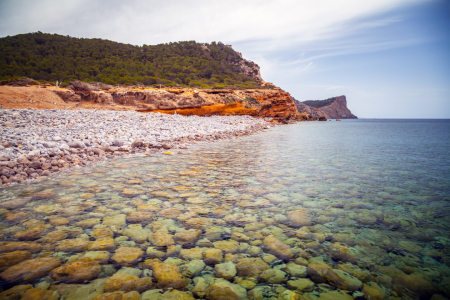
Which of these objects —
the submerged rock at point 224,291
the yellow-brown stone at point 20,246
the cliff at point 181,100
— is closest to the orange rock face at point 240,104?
the cliff at point 181,100

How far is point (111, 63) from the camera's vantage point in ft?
130

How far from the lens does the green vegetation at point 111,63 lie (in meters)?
34.2

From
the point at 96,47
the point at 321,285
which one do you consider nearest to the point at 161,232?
the point at 321,285

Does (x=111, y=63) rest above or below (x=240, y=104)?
above

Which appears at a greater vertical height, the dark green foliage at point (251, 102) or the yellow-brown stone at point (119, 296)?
the dark green foliage at point (251, 102)

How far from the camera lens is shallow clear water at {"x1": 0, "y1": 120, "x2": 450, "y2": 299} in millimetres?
2229

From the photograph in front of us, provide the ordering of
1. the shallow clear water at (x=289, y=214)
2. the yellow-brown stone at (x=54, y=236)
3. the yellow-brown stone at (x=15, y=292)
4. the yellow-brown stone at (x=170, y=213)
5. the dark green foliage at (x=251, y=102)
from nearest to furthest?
the yellow-brown stone at (x=15, y=292) → the shallow clear water at (x=289, y=214) → the yellow-brown stone at (x=54, y=236) → the yellow-brown stone at (x=170, y=213) → the dark green foliage at (x=251, y=102)

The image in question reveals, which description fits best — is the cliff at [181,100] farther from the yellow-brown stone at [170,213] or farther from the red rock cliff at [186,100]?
the yellow-brown stone at [170,213]

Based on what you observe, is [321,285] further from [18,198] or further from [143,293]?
[18,198]

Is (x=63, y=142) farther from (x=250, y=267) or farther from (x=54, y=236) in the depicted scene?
(x=250, y=267)

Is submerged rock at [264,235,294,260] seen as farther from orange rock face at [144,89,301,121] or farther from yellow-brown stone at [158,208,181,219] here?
orange rock face at [144,89,301,121]

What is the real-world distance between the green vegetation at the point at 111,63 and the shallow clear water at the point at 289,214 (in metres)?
29.5

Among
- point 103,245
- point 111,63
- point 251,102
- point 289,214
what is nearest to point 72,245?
point 103,245

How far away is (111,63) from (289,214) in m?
45.9
